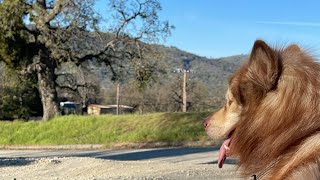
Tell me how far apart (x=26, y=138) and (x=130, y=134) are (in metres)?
7.36

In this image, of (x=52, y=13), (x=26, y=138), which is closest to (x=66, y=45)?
(x=52, y=13)

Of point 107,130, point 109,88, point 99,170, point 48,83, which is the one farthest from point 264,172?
point 109,88

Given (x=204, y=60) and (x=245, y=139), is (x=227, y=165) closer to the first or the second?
(x=245, y=139)

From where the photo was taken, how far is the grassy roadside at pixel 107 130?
2789cm

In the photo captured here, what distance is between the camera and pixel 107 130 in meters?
29.9

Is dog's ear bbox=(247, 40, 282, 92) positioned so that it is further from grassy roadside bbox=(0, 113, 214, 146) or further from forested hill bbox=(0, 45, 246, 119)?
grassy roadside bbox=(0, 113, 214, 146)

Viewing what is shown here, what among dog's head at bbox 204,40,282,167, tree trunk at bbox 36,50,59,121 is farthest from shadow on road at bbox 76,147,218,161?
dog's head at bbox 204,40,282,167

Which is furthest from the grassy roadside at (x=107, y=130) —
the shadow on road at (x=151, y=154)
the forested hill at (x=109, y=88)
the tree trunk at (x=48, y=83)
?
the shadow on road at (x=151, y=154)

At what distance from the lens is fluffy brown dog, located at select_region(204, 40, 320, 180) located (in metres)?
2.79

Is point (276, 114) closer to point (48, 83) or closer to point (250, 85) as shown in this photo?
point (250, 85)

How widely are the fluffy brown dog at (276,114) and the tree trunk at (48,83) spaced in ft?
105

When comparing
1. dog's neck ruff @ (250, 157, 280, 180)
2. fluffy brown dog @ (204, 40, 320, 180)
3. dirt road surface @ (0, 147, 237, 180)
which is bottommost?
dirt road surface @ (0, 147, 237, 180)

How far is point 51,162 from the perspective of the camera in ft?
48.5

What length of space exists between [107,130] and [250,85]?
26983mm
